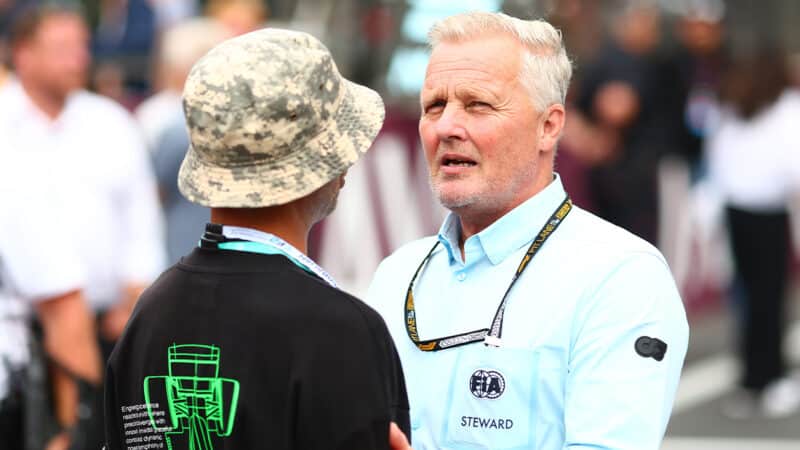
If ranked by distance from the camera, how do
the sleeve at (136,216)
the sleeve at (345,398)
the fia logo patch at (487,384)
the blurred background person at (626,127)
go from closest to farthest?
the sleeve at (345,398) → the fia logo patch at (487,384) → the sleeve at (136,216) → the blurred background person at (626,127)

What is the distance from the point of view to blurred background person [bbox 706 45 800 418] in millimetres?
10289

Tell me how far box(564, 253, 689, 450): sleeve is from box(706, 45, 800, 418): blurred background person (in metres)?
7.12

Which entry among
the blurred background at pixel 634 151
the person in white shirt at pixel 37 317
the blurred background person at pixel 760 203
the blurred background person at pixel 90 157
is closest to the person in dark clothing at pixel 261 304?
the person in white shirt at pixel 37 317

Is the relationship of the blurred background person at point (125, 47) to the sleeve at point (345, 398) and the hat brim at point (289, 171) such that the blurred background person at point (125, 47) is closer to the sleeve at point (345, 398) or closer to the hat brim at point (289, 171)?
the hat brim at point (289, 171)

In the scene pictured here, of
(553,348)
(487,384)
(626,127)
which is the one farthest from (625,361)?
(626,127)

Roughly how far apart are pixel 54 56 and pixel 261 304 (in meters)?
4.43

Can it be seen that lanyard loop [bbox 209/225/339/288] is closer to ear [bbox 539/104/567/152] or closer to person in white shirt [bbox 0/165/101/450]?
ear [bbox 539/104/567/152]

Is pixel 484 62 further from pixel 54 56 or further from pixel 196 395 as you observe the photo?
pixel 54 56

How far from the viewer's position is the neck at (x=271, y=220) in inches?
113

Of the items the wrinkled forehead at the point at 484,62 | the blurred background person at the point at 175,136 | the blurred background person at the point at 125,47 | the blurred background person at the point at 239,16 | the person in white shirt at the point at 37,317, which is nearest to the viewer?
the wrinkled forehead at the point at 484,62

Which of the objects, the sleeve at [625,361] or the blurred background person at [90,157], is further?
the blurred background person at [90,157]

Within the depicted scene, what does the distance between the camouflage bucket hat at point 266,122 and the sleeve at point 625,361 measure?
0.64 meters

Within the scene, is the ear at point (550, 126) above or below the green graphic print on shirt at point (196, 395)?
above

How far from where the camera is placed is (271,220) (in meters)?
2.88
